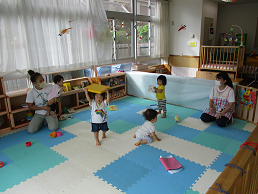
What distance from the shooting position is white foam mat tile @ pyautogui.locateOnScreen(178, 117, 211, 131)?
343 cm

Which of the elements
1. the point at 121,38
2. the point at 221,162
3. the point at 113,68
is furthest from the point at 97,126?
the point at 121,38

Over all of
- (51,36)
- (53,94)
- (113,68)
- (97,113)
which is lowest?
(97,113)

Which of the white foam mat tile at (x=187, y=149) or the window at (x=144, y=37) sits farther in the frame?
the window at (x=144, y=37)

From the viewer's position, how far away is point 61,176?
2.25 metres

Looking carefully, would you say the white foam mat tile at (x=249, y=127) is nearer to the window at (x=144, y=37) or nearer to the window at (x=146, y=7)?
the window at (x=144, y=37)

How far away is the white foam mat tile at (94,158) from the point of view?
95.3 inches

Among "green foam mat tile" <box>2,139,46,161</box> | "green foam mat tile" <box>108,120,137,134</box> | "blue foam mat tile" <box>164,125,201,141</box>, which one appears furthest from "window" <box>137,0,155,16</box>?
"green foam mat tile" <box>2,139,46,161</box>

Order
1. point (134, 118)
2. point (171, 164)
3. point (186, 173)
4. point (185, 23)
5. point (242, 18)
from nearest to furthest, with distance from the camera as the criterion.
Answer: point (186, 173)
point (171, 164)
point (134, 118)
point (185, 23)
point (242, 18)

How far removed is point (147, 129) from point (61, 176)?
128 centimetres

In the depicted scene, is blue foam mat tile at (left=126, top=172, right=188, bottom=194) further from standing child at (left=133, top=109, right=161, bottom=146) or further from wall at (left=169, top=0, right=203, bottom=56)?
wall at (left=169, top=0, right=203, bottom=56)

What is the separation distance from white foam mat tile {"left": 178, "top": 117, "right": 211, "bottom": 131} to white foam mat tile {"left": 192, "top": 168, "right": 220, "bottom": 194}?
47.2 inches

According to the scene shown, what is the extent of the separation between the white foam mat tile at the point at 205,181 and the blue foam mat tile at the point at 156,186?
129 millimetres

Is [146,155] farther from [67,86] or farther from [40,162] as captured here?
[67,86]

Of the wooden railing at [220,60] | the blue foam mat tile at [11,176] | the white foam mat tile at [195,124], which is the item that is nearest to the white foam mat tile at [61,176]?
the blue foam mat tile at [11,176]
